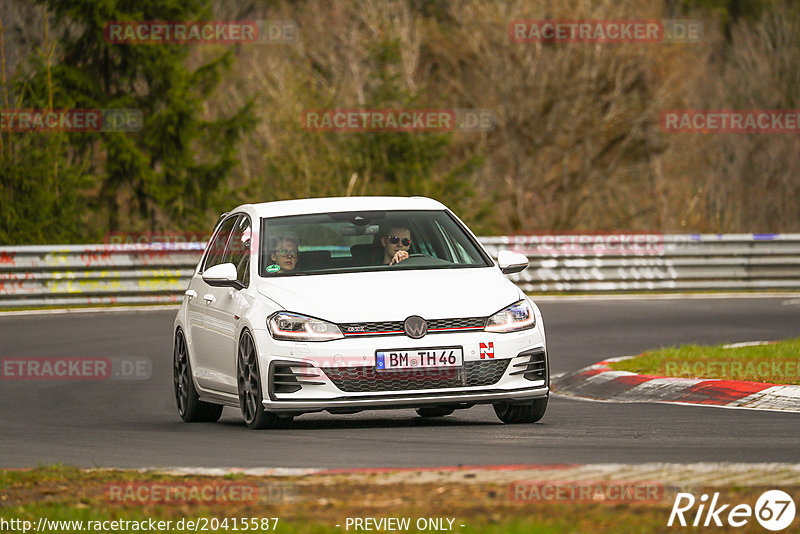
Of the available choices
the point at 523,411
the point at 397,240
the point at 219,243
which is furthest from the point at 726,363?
the point at 219,243

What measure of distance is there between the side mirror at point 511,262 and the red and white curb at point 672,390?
210 cm

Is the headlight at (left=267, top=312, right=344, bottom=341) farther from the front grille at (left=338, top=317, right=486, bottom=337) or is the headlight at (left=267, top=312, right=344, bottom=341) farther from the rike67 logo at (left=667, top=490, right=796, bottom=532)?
the rike67 logo at (left=667, top=490, right=796, bottom=532)

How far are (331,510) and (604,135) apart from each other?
1622 inches

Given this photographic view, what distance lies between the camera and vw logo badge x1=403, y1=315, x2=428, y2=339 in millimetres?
9977

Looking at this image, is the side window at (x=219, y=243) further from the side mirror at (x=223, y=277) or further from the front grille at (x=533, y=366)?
the front grille at (x=533, y=366)

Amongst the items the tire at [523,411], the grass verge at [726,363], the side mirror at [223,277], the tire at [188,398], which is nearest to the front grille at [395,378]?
the tire at [523,411]

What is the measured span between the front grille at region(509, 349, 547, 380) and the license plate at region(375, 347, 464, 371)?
0.56 metres

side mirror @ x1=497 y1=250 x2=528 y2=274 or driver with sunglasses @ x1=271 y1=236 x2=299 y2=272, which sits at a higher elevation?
driver with sunglasses @ x1=271 y1=236 x2=299 y2=272

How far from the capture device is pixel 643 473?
7125mm

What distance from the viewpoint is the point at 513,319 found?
10.3 metres

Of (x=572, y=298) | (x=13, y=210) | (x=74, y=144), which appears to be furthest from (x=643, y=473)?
(x=74, y=144)

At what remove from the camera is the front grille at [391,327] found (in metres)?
9.99

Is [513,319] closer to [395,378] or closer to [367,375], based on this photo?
[395,378]

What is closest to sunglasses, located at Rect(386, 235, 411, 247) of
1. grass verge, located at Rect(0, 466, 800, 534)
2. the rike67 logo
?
grass verge, located at Rect(0, 466, 800, 534)
